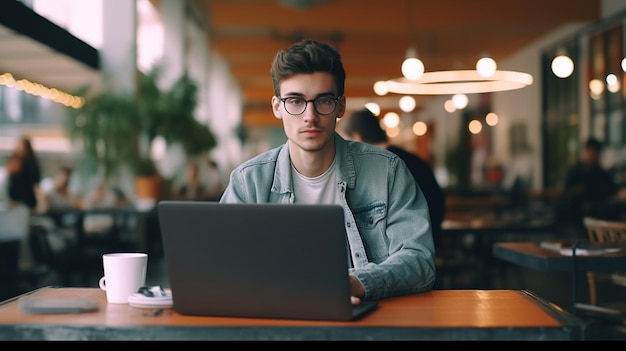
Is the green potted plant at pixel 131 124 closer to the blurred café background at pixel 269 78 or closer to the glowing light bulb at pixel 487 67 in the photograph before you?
the blurred café background at pixel 269 78

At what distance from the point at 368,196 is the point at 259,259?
2.21 feet

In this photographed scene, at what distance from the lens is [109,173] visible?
8445mm

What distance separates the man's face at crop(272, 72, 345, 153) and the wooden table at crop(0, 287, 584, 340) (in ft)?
1.72

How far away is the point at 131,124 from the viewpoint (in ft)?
27.9

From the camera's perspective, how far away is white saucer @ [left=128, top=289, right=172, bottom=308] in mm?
1824

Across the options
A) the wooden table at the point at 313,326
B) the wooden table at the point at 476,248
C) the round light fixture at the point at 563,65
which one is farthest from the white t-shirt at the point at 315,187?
the round light fixture at the point at 563,65

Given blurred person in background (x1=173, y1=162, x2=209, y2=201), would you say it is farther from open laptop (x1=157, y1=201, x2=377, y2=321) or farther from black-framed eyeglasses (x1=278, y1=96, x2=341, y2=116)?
open laptop (x1=157, y1=201, x2=377, y2=321)

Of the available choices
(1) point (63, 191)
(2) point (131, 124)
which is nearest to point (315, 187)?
(2) point (131, 124)

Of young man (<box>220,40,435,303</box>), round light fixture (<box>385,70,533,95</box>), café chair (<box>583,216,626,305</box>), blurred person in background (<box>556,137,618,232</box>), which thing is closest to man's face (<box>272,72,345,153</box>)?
young man (<box>220,40,435,303</box>)

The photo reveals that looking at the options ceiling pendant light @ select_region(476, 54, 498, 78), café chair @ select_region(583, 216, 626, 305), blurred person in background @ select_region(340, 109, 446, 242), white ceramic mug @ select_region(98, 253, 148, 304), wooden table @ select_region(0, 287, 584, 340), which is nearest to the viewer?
wooden table @ select_region(0, 287, 584, 340)

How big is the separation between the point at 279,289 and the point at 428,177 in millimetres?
2584

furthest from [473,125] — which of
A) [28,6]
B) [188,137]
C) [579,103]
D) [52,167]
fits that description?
[28,6]

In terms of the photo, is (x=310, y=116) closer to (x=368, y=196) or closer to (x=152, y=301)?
(x=368, y=196)

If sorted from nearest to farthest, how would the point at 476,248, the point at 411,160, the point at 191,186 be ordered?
the point at 411,160 < the point at 476,248 < the point at 191,186
